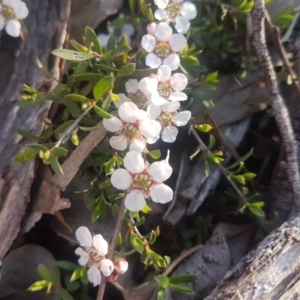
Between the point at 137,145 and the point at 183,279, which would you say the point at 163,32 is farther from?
the point at 183,279

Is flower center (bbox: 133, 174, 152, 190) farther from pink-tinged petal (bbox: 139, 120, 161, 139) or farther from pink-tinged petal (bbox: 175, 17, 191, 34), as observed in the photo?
pink-tinged petal (bbox: 175, 17, 191, 34)

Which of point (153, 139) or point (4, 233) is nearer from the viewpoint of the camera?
point (153, 139)

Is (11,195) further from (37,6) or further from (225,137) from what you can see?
(225,137)

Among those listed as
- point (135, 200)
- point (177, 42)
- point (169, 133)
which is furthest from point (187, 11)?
point (135, 200)

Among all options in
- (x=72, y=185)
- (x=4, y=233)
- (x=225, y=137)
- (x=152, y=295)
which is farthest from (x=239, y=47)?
(x=4, y=233)

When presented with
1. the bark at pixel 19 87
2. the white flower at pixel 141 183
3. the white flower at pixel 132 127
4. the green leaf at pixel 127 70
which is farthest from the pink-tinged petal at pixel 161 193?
the bark at pixel 19 87

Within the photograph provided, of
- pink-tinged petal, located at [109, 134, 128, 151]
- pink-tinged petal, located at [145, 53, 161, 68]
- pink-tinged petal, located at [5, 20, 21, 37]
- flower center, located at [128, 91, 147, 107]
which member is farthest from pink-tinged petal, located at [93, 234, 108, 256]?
pink-tinged petal, located at [5, 20, 21, 37]
